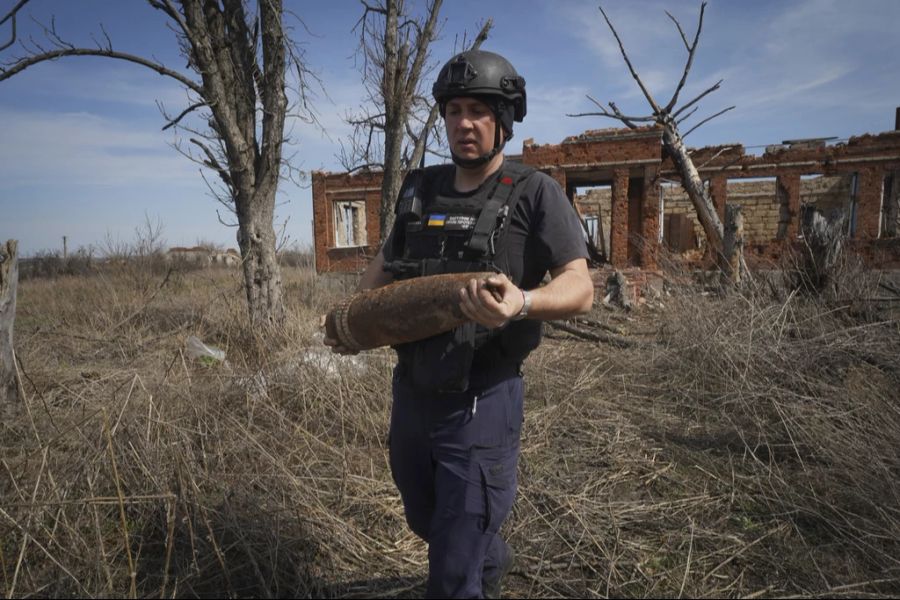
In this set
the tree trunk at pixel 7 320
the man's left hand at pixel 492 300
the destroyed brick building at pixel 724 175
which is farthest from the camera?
the destroyed brick building at pixel 724 175

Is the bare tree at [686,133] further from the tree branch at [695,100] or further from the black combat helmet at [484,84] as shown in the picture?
the black combat helmet at [484,84]

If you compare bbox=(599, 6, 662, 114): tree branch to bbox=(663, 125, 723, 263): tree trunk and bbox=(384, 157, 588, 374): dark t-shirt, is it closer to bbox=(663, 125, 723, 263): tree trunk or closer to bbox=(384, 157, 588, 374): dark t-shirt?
bbox=(663, 125, 723, 263): tree trunk

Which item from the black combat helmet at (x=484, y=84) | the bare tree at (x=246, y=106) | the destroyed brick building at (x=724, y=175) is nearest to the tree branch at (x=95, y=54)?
the bare tree at (x=246, y=106)

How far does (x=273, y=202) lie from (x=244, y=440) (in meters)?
4.45

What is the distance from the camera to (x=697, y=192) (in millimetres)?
9523

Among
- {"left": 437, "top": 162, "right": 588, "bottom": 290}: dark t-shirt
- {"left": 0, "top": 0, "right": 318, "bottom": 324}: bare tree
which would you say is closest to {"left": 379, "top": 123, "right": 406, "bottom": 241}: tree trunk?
{"left": 0, "top": 0, "right": 318, "bottom": 324}: bare tree

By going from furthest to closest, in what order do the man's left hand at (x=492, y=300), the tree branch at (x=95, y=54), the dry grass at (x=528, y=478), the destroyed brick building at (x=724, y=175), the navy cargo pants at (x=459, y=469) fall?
the destroyed brick building at (x=724, y=175) → the tree branch at (x=95, y=54) → the dry grass at (x=528, y=478) → the navy cargo pants at (x=459, y=469) → the man's left hand at (x=492, y=300)

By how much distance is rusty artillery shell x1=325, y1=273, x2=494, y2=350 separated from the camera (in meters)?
1.40

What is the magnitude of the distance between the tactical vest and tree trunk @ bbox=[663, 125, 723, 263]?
8709 millimetres

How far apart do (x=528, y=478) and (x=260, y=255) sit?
4745 millimetres

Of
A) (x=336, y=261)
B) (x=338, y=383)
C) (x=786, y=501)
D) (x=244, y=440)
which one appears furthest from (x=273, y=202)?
(x=336, y=261)

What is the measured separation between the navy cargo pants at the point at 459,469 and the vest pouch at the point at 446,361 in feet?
0.20

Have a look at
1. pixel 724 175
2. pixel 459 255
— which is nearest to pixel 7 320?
pixel 459 255

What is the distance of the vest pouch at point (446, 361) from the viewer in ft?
4.74
